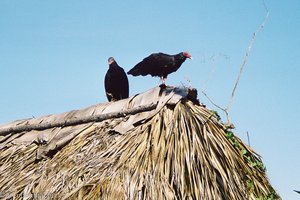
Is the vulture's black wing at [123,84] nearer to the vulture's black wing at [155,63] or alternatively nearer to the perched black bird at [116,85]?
the perched black bird at [116,85]

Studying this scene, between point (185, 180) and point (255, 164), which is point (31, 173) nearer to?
point (185, 180)

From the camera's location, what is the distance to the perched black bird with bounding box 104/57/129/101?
8680 millimetres

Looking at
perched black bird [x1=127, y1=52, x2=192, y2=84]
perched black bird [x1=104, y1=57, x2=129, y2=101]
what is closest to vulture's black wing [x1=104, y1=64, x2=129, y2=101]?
perched black bird [x1=104, y1=57, x2=129, y2=101]

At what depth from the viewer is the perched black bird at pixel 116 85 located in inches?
342

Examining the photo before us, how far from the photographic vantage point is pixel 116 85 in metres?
8.68

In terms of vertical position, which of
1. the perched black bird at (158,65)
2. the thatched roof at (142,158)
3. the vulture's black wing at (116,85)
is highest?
the perched black bird at (158,65)

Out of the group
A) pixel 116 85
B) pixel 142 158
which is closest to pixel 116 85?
pixel 116 85

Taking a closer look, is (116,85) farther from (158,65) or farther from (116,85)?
(158,65)

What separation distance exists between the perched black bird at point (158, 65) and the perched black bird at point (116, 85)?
46 centimetres

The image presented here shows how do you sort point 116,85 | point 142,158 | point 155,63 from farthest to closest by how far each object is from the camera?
point 116,85 < point 155,63 < point 142,158

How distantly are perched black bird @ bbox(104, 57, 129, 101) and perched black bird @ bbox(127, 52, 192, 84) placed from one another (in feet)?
1.51

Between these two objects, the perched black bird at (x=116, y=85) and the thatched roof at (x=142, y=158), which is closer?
the thatched roof at (x=142, y=158)

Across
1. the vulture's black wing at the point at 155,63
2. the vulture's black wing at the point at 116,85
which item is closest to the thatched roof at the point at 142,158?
the vulture's black wing at the point at 155,63

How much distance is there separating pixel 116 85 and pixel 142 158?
3468mm
